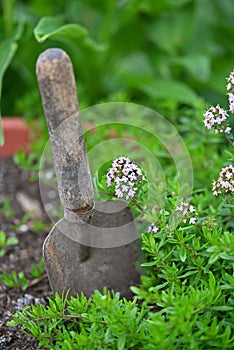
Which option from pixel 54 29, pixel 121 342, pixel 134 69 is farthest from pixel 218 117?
Answer: pixel 134 69

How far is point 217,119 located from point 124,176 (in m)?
0.18

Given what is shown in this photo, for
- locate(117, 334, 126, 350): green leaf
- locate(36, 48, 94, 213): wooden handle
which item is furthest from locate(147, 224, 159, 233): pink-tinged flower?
locate(117, 334, 126, 350): green leaf

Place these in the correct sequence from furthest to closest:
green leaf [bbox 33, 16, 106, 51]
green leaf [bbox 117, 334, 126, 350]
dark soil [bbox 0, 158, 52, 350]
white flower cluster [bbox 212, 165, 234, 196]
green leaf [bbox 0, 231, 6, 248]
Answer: green leaf [bbox 33, 16, 106, 51] → green leaf [bbox 0, 231, 6, 248] → dark soil [bbox 0, 158, 52, 350] → white flower cluster [bbox 212, 165, 234, 196] → green leaf [bbox 117, 334, 126, 350]

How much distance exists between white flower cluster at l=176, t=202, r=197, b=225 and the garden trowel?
0.13 meters

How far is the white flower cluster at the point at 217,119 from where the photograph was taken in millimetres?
955

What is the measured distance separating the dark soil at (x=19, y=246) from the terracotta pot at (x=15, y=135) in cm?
4

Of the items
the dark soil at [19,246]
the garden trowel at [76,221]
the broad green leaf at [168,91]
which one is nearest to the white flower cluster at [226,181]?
the garden trowel at [76,221]

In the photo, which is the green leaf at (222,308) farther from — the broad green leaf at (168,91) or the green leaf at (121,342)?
the broad green leaf at (168,91)

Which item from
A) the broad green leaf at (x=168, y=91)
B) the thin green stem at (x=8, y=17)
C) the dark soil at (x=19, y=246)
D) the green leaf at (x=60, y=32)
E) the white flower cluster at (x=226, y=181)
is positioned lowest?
the dark soil at (x=19, y=246)

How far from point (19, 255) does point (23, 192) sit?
14.6 inches

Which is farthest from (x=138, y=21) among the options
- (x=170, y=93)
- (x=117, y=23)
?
(x=170, y=93)

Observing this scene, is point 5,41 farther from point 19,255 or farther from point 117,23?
point 19,255

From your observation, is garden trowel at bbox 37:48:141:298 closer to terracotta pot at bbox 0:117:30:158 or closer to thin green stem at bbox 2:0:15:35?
terracotta pot at bbox 0:117:30:158

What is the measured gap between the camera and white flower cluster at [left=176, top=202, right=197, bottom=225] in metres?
0.98
